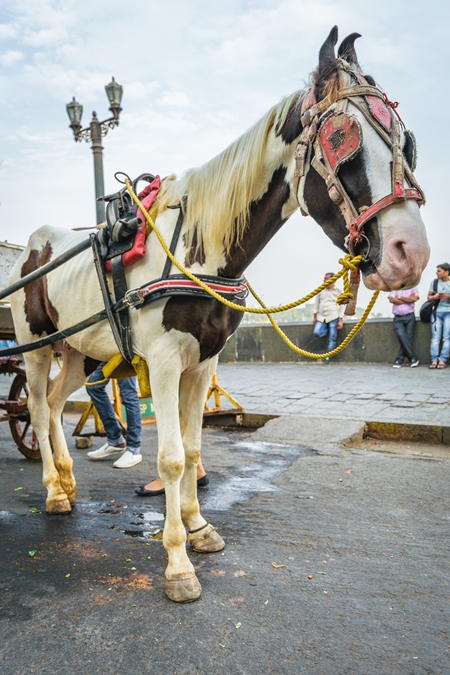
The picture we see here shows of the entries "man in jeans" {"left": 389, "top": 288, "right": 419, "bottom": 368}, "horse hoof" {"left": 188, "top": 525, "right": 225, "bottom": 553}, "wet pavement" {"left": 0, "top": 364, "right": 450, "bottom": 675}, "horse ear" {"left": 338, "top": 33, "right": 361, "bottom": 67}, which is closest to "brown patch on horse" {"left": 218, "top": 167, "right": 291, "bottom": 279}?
"horse ear" {"left": 338, "top": 33, "right": 361, "bottom": 67}

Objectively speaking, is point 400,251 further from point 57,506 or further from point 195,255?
point 57,506

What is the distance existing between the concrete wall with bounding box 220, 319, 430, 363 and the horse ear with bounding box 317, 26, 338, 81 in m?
9.34

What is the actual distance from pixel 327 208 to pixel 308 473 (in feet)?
9.17

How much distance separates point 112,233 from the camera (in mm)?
2781

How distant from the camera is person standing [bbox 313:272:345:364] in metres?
11.4

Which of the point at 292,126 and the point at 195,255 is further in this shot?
the point at 195,255

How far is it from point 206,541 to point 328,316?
897cm

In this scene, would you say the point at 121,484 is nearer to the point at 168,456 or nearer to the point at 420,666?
the point at 168,456

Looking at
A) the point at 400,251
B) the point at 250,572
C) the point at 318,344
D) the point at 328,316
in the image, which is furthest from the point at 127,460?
the point at 318,344

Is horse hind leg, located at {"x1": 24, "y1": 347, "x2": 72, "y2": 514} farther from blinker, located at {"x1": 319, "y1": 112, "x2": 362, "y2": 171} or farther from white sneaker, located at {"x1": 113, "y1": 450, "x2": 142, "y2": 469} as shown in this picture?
blinker, located at {"x1": 319, "y1": 112, "x2": 362, "y2": 171}

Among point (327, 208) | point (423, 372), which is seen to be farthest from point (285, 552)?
point (423, 372)

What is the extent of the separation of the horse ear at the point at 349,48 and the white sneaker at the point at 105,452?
4.21 m

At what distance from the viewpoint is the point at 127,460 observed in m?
4.94

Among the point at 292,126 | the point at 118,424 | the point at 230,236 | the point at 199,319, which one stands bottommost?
the point at 118,424
